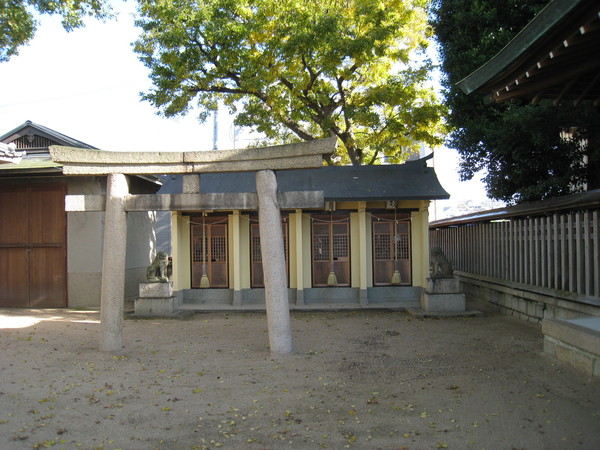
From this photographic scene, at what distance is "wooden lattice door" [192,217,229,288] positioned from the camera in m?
14.1

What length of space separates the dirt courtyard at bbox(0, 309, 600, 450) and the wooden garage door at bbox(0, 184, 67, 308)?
4606mm

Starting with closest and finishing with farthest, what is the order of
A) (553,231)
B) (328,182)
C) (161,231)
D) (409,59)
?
(553,231)
(328,182)
(409,59)
(161,231)

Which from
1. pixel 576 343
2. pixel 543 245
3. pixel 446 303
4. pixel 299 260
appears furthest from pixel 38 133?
pixel 576 343

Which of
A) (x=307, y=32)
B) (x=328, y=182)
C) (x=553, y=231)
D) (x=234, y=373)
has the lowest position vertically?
(x=234, y=373)

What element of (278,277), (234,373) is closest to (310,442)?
(234,373)

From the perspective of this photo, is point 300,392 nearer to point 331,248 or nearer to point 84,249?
point 331,248

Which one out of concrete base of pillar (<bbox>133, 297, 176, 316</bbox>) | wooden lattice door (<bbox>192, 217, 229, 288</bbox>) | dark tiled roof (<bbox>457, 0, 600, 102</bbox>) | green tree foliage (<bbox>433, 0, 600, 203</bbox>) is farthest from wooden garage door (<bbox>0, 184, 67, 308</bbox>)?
dark tiled roof (<bbox>457, 0, 600, 102</bbox>)

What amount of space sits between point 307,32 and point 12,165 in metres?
9.15

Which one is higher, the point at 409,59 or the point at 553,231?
the point at 409,59

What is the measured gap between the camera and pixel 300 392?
243 inches

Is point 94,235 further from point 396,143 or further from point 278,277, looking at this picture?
point 396,143

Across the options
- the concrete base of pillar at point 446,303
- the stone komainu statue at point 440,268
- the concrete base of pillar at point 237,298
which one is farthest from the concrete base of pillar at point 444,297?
the concrete base of pillar at point 237,298

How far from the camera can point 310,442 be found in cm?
464

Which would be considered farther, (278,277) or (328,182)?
(328,182)
